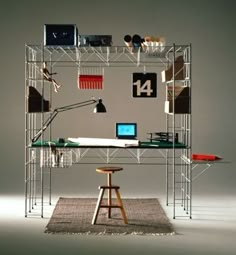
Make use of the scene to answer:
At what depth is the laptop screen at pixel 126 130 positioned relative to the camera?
767cm

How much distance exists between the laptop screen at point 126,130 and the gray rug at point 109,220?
0.84 meters

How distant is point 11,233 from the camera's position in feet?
21.0

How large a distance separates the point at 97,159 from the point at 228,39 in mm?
2622

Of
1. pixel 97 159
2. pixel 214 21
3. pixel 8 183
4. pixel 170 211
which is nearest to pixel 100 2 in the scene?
pixel 214 21

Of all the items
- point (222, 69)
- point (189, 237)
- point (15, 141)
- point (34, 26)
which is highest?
point (34, 26)

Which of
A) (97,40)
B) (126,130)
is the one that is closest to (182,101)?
(126,130)

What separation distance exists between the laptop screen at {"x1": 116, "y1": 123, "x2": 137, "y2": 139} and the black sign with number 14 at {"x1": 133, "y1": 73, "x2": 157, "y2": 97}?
385mm

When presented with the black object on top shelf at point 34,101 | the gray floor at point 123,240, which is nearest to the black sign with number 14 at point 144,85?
the black object on top shelf at point 34,101

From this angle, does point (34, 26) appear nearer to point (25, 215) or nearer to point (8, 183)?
point (8, 183)

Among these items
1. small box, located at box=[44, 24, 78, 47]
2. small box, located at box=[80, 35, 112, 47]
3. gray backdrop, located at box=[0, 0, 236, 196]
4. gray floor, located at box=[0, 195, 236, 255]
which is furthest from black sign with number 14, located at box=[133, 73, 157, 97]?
gray backdrop, located at box=[0, 0, 236, 196]

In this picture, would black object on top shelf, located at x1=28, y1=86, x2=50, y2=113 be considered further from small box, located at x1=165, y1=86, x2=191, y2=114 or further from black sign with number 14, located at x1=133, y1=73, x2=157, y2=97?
small box, located at x1=165, y1=86, x2=191, y2=114

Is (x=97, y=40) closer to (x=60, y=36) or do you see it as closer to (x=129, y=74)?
(x=60, y=36)

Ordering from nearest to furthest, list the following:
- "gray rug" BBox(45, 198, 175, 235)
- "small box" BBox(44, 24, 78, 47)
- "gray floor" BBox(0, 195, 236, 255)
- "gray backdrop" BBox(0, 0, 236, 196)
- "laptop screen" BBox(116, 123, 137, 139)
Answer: "gray floor" BBox(0, 195, 236, 255)
"gray rug" BBox(45, 198, 175, 235)
"small box" BBox(44, 24, 78, 47)
"laptop screen" BBox(116, 123, 137, 139)
"gray backdrop" BBox(0, 0, 236, 196)

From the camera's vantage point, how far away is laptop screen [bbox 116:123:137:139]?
25.2ft
